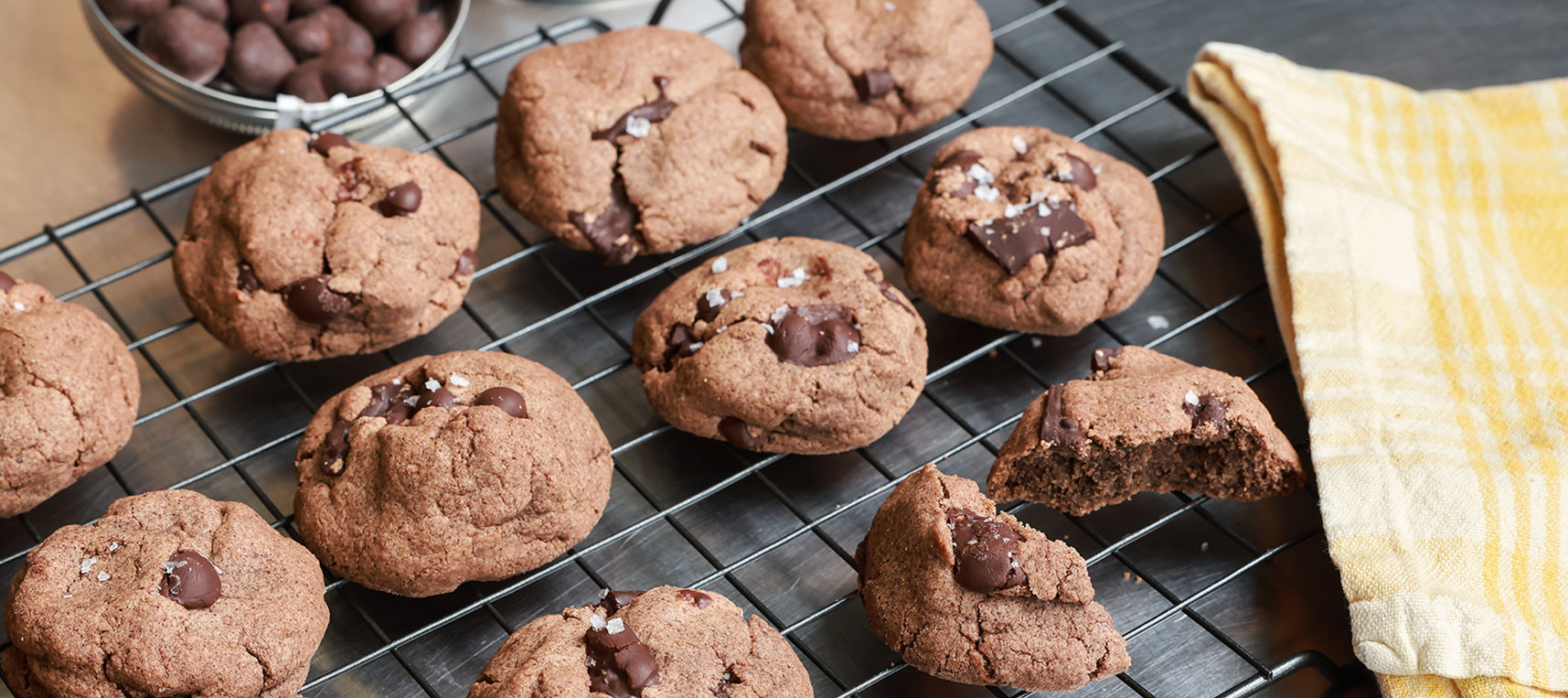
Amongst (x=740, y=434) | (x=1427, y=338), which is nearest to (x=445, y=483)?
(x=740, y=434)

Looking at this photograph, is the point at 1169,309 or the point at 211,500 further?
the point at 1169,309

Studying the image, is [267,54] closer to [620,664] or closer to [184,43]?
[184,43]

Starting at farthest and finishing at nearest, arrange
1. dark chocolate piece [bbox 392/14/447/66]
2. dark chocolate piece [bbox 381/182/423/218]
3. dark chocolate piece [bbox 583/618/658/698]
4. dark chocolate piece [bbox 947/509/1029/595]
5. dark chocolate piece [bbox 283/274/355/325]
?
dark chocolate piece [bbox 392/14/447/66], dark chocolate piece [bbox 381/182/423/218], dark chocolate piece [bbox 283/274/355/325], dark chocolate piece [bbox 947/509/1029/595], dark chocolate piece [bbox 583/618/658/698]

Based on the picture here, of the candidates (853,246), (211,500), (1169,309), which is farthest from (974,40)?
(211,500)

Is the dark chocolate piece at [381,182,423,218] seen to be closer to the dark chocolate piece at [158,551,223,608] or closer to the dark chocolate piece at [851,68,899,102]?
the dark chocolate piece at [158,551,223,608]

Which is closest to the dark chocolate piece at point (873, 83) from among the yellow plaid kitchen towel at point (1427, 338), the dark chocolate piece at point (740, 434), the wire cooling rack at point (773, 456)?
the wire cooling rack at point (773, 456)

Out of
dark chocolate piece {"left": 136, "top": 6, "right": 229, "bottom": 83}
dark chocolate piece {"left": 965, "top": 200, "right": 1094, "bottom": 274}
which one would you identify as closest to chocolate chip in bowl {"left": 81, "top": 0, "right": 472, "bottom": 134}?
dark chocolate piece {"left": 136, "top": 6, "right": 229, "bottom": 83}

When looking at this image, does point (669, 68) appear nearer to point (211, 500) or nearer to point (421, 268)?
point (421, 268)
